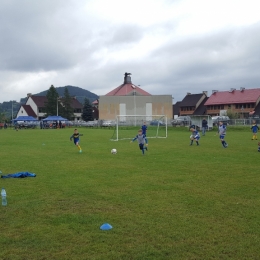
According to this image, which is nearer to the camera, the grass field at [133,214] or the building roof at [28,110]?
the grass field at [133,214]

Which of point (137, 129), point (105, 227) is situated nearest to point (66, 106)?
point (137, 129)

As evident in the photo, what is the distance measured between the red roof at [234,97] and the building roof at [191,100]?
6.23 m

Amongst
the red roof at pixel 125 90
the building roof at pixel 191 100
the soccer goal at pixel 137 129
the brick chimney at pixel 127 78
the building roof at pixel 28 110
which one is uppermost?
the brick chimney at pixel 127 78

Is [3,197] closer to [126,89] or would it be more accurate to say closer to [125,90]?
[125,90]

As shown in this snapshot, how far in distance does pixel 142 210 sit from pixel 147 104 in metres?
79.9

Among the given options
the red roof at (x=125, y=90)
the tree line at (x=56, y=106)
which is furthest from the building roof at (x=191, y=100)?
the tree line at (x=56, y=106)

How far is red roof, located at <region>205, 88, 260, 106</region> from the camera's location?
83.4m

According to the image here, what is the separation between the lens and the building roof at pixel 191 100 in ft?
321

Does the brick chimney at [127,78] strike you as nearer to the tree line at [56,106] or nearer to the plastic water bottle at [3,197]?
the tree line at [56,106]

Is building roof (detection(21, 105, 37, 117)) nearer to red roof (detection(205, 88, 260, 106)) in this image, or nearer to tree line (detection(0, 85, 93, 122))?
tree line (detection(0, 85, 93, 122))

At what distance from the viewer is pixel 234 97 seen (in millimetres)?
86938

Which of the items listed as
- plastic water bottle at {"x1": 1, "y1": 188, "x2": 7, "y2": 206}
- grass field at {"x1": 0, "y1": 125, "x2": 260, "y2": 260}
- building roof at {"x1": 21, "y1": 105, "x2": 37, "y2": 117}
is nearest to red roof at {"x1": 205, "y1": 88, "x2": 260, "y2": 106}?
building roof at {"x1": 21, "y1": 105, "x2": 37, "y2": 117}

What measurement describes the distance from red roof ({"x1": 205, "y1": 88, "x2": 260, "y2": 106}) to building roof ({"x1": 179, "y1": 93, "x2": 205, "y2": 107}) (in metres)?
6.23

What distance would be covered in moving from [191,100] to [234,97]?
597 inches
